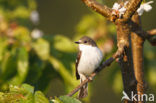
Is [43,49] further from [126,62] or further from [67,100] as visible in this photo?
[67,100]

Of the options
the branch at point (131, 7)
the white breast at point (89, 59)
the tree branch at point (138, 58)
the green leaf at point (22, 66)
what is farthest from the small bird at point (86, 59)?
the branch at point (131, 7)

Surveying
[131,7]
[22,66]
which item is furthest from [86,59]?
[131,7]

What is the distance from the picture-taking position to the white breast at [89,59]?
3.99m

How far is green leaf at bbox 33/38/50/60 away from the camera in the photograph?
4020 mm

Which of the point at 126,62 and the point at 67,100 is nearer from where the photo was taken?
the point at 67,100

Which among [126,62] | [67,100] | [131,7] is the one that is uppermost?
[131,7]

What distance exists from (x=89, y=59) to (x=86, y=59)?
8 cm

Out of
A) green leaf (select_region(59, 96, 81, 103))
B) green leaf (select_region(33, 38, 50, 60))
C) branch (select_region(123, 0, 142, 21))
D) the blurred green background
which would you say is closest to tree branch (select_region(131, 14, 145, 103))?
→ branch (select_region(123, 0, 142, 21))

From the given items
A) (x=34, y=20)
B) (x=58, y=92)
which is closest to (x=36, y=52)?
(x=34, y=20)

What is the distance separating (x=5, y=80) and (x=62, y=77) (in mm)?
754

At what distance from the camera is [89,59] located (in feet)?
13.8

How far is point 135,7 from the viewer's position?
2.09 metres

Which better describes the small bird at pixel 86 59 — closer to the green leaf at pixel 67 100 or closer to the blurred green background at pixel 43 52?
the blurred green background at pixel 43 52

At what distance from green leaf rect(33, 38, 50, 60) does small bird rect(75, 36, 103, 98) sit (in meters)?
0.54
